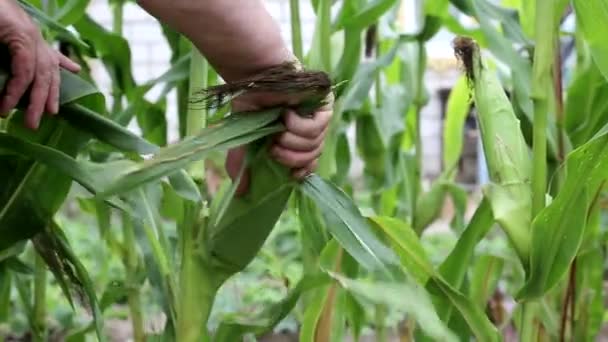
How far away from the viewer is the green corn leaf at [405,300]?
54cm

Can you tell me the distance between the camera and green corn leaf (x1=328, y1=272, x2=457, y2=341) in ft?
1.76

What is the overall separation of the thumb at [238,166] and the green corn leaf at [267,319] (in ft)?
0.24

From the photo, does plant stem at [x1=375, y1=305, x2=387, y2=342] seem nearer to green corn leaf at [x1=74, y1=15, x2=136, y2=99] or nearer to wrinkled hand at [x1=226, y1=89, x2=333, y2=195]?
green corn leaf at [x1=74, y1=15, x2=136, y2=99]

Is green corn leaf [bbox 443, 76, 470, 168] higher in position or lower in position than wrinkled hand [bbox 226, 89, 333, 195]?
lower

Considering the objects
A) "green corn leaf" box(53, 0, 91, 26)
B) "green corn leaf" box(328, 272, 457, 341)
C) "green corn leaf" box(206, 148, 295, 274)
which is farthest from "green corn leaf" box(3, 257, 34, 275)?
"green corn leaf" box(328, 272, 457, 341)

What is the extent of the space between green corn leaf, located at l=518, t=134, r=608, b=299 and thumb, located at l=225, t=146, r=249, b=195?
204mm

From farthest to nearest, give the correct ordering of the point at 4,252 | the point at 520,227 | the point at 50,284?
the point at 50,284 < the point at 4,252 < the point at 520,227

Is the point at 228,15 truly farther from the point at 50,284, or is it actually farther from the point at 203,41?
the point at 50,284

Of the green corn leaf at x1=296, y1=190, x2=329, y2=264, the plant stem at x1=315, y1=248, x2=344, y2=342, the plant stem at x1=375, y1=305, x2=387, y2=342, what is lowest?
the plant stem at x1=375, y1=305, x2=387, y2=342

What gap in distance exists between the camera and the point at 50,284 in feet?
5.62

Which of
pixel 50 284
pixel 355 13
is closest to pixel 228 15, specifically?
pixel 355 13

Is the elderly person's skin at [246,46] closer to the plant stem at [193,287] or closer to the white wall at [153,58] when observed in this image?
the plant stem at [193,287]

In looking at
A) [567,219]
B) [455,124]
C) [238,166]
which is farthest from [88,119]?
[455,124]

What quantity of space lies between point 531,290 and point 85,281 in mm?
348
